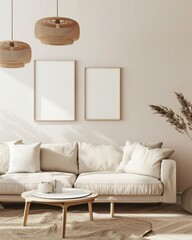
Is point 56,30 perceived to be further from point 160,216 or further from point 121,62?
point 160,216

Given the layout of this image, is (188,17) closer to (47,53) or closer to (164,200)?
(47,53)

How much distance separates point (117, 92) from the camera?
6.62 metres

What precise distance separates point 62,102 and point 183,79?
1.68 m

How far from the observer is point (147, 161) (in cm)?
577

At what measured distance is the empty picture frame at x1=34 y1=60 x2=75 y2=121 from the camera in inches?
261

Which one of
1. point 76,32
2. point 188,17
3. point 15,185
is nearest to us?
point 76,32

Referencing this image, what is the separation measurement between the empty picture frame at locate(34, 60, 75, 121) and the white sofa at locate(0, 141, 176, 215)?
1.68 feet

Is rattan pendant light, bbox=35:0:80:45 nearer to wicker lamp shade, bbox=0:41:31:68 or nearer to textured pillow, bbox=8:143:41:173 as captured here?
wicker lamp shade, bbox=0:41:31:68

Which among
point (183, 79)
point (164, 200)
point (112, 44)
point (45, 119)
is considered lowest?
point (164, 200)

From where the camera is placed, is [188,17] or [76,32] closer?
[76,32]

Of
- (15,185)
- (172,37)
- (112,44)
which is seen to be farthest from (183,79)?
(15,185)

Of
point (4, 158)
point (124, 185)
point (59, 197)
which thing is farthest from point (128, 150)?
point (59, 197)

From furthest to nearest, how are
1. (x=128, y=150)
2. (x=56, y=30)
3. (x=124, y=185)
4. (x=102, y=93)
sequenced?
(x=102, y=93) < (x=128, y=150) < (x=124, y=185) < (x=56, y=30)

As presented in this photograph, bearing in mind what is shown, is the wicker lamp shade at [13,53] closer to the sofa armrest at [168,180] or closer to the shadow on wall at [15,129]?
the shadow on wall at [15,129]
